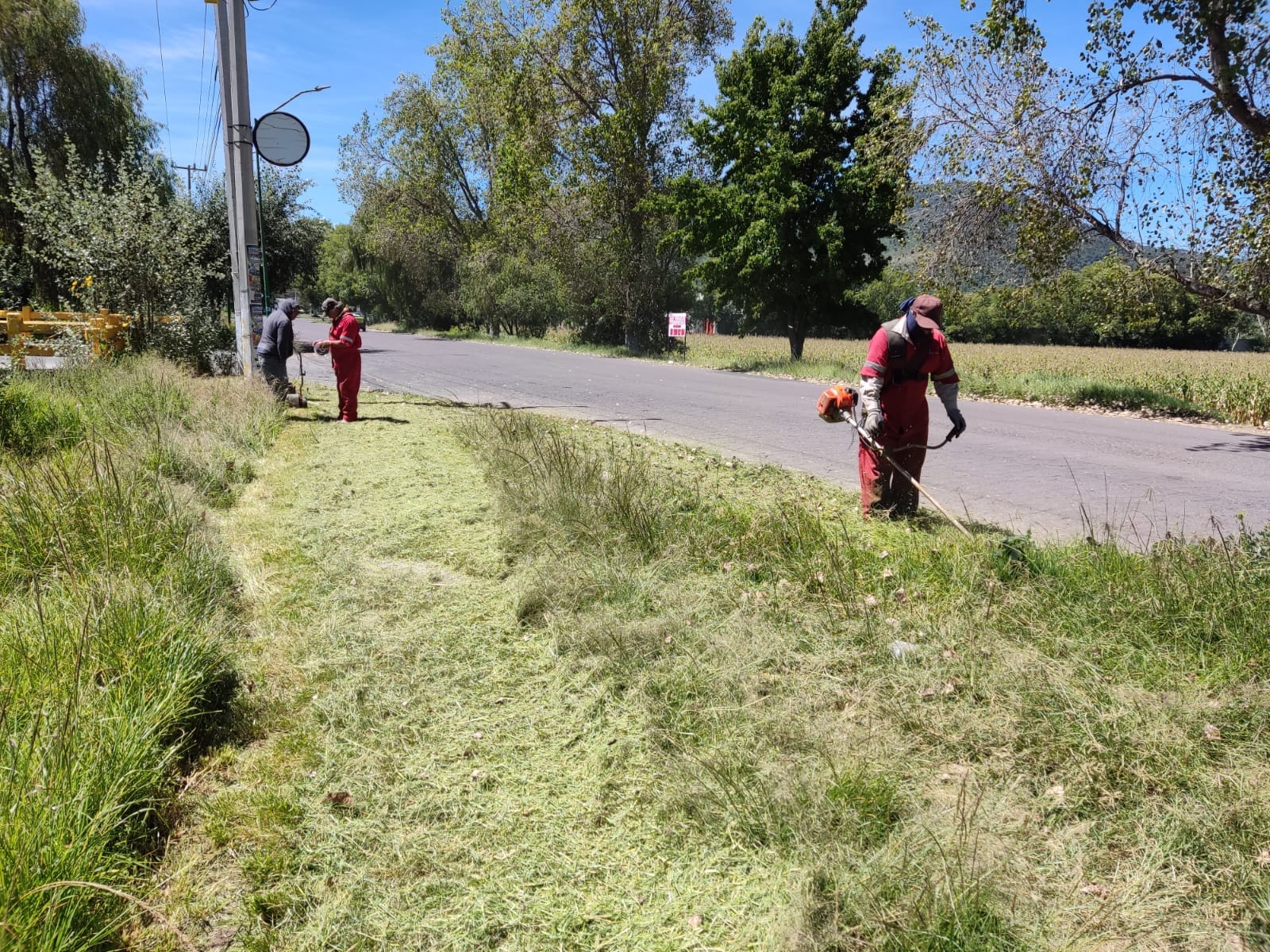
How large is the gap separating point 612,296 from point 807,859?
108 feet

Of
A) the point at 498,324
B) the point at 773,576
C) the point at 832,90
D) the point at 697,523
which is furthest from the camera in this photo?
the point at 498,324

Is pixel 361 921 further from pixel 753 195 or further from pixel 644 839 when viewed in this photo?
pixel 753 195

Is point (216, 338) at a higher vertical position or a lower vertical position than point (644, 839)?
higher

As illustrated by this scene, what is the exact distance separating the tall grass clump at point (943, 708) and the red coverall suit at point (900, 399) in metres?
0.48

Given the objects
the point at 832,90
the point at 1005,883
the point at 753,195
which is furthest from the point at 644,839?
the point at 832,90

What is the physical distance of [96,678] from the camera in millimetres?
2961

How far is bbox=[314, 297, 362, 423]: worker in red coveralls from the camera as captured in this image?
9938 millimetres

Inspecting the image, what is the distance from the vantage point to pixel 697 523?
512 centimetres

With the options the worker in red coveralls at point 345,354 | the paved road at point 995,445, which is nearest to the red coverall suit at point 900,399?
the paved road at point 995,445

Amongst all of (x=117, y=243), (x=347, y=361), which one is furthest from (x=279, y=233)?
(x=347, y=361)

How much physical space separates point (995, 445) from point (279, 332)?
10032 mm

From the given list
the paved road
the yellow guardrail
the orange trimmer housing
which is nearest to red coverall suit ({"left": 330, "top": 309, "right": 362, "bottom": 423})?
the paved road

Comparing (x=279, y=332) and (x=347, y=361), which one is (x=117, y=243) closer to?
(x=279, y=332)

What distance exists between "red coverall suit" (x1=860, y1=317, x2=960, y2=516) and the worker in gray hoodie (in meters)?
8.66
